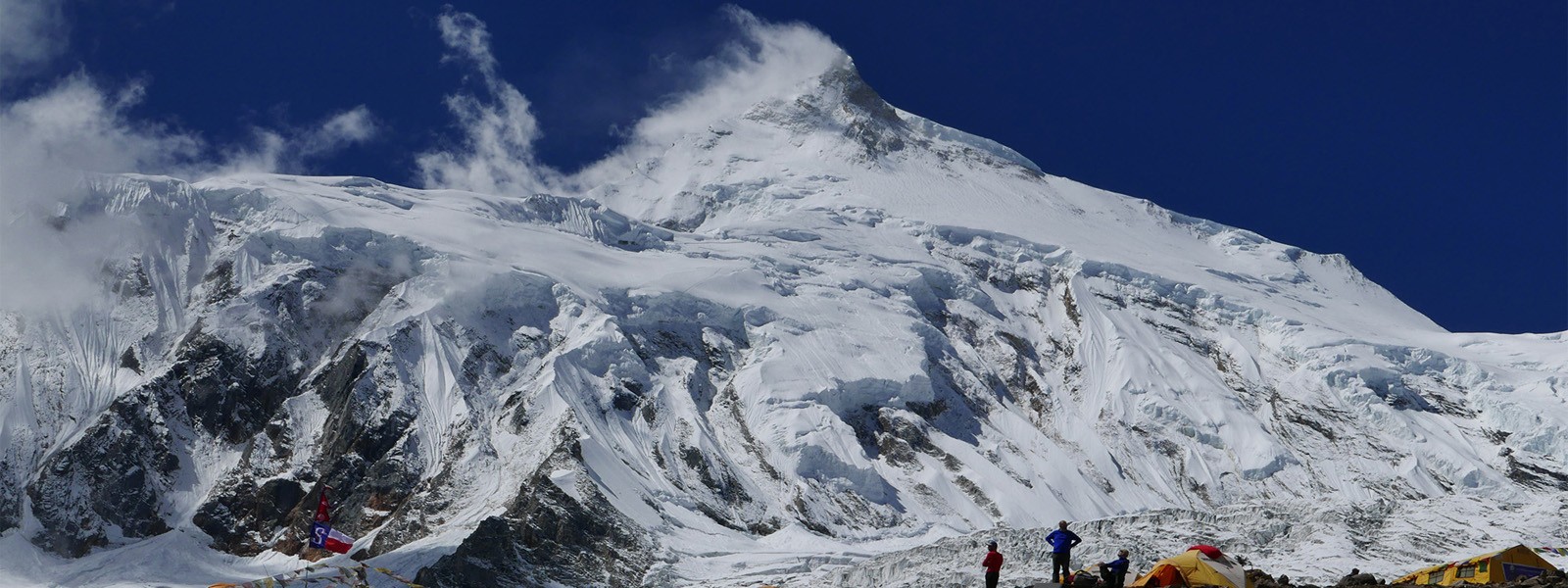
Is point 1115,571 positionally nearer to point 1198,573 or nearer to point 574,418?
point 1198,573

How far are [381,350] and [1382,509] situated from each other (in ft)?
360

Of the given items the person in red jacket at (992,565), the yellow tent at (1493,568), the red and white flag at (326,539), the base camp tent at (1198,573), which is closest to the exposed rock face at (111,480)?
the red and white flag at (326,539)

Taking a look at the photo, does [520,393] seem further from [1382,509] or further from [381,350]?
[1382,509]

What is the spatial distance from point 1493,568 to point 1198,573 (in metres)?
15.9

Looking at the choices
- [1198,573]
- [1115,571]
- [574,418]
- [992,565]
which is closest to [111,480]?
[574,418]

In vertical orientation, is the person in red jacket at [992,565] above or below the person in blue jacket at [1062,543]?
below

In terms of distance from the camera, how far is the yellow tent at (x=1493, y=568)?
2441 inches

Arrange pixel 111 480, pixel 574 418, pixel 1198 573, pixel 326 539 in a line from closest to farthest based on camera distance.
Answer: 1. pixel 1198 573
2. pixel 326 539
3. pixel 574 418
4. pixel 111 480

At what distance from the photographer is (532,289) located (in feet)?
604

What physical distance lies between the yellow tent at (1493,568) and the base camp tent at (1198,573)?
1101 cm

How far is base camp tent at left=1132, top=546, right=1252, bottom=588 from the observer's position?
53.5 metres

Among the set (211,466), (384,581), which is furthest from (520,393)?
(384,581)

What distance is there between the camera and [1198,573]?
5400cm

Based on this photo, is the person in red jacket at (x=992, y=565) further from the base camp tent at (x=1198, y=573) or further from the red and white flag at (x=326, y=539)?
the red and white flag at (x=326, y=539)
